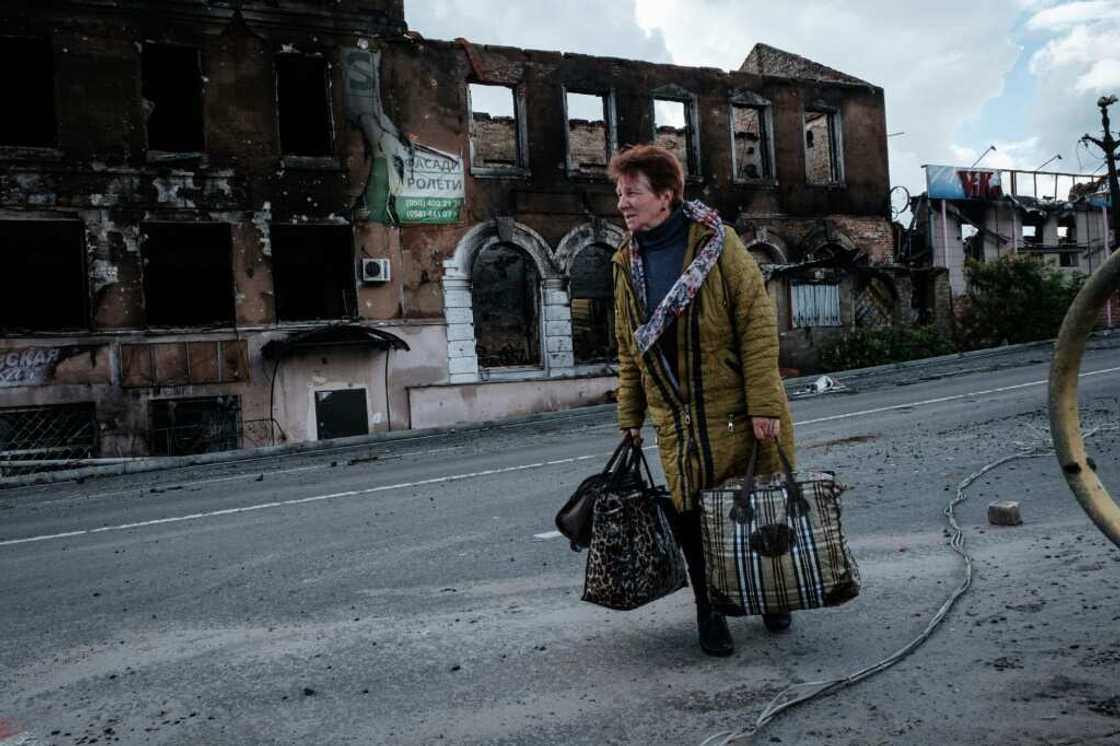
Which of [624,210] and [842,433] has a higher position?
[624,210]

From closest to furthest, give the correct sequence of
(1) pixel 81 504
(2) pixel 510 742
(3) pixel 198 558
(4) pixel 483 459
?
(2) pixel 510 742 < (3) pixel 198 558 < (1) pixel 81 504 < (4) pixel 483 459

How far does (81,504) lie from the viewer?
9539 millimetres

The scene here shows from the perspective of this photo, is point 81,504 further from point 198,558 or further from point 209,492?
point 198,558

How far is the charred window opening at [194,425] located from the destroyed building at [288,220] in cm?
5

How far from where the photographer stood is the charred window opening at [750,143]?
24078 mm

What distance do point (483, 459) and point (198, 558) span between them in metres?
5.01

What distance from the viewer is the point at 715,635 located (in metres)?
3.32

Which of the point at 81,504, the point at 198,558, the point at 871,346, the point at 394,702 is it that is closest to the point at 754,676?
the point at 394,702

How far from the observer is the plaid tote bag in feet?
9.87

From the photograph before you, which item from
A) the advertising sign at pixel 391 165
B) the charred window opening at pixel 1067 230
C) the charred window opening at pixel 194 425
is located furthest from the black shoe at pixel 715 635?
the charred window opening at pixel 1067 230

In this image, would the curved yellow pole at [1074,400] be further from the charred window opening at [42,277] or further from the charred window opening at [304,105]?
the charred window opening at [304,105]

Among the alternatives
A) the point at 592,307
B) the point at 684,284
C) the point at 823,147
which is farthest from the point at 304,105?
the point at 684,284

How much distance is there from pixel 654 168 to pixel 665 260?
1.13ft

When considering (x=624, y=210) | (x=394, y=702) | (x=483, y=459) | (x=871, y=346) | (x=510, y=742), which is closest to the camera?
(x=510, y=742)
